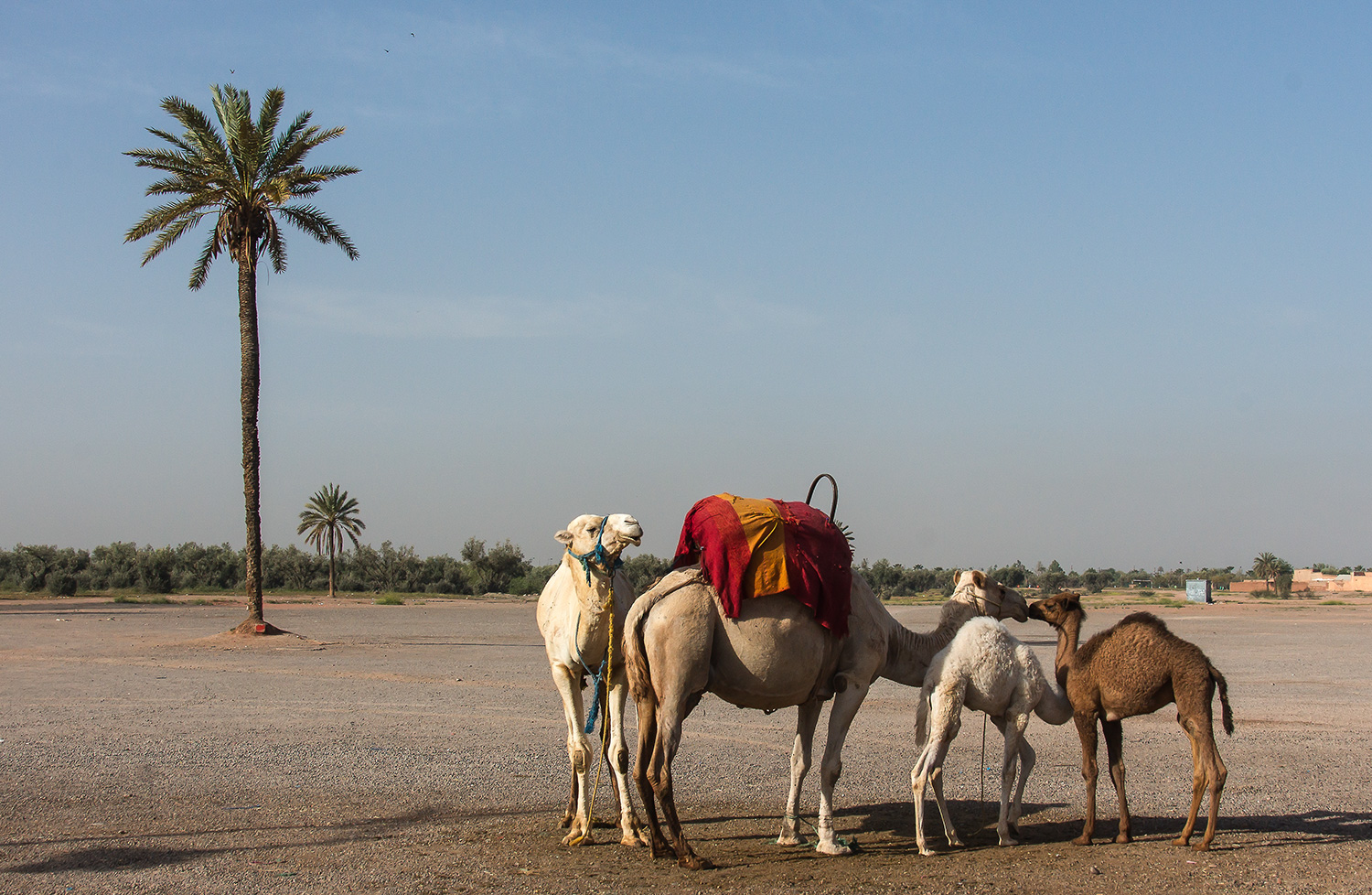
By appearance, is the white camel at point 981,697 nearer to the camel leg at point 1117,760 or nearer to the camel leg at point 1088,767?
the camel leg at point 1088,767

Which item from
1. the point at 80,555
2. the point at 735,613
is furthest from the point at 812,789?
the point at 80,555

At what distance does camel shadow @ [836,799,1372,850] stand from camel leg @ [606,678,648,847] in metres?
2.03

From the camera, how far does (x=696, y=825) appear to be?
355 inches

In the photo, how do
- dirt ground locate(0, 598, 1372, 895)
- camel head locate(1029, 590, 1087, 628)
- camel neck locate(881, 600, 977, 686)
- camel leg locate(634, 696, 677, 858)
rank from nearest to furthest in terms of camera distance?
dirt ground locate(0, 598, 1372, 895), camel leg locate(634, 696, 677, 858), camel neck locate(881, 600, 977, 686), camel head locate(1029, 590, 1087, 628)

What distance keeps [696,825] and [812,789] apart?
219cm

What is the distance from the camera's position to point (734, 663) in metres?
7.89

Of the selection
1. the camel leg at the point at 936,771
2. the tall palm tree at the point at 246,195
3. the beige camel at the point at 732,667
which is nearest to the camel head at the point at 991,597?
the beige camel at the point at 732,667

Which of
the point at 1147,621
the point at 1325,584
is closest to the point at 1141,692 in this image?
the point at 1147,621

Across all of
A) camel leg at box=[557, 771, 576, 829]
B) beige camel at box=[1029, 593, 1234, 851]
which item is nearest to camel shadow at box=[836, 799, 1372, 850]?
beige camel at box=[1029, 593, 1234, 851]

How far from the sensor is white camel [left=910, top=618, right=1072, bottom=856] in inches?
323

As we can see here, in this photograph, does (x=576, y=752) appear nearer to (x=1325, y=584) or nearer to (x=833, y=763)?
(x=833, y=763)

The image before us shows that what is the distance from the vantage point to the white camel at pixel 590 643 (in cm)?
839

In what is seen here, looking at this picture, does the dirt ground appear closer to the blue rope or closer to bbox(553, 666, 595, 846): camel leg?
bbox(553, 666, 595, 846): camel leg

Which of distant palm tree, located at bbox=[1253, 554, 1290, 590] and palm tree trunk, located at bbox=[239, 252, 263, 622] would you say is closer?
palm tree trunk, located at bbox=[239, 252, 263, 622]
